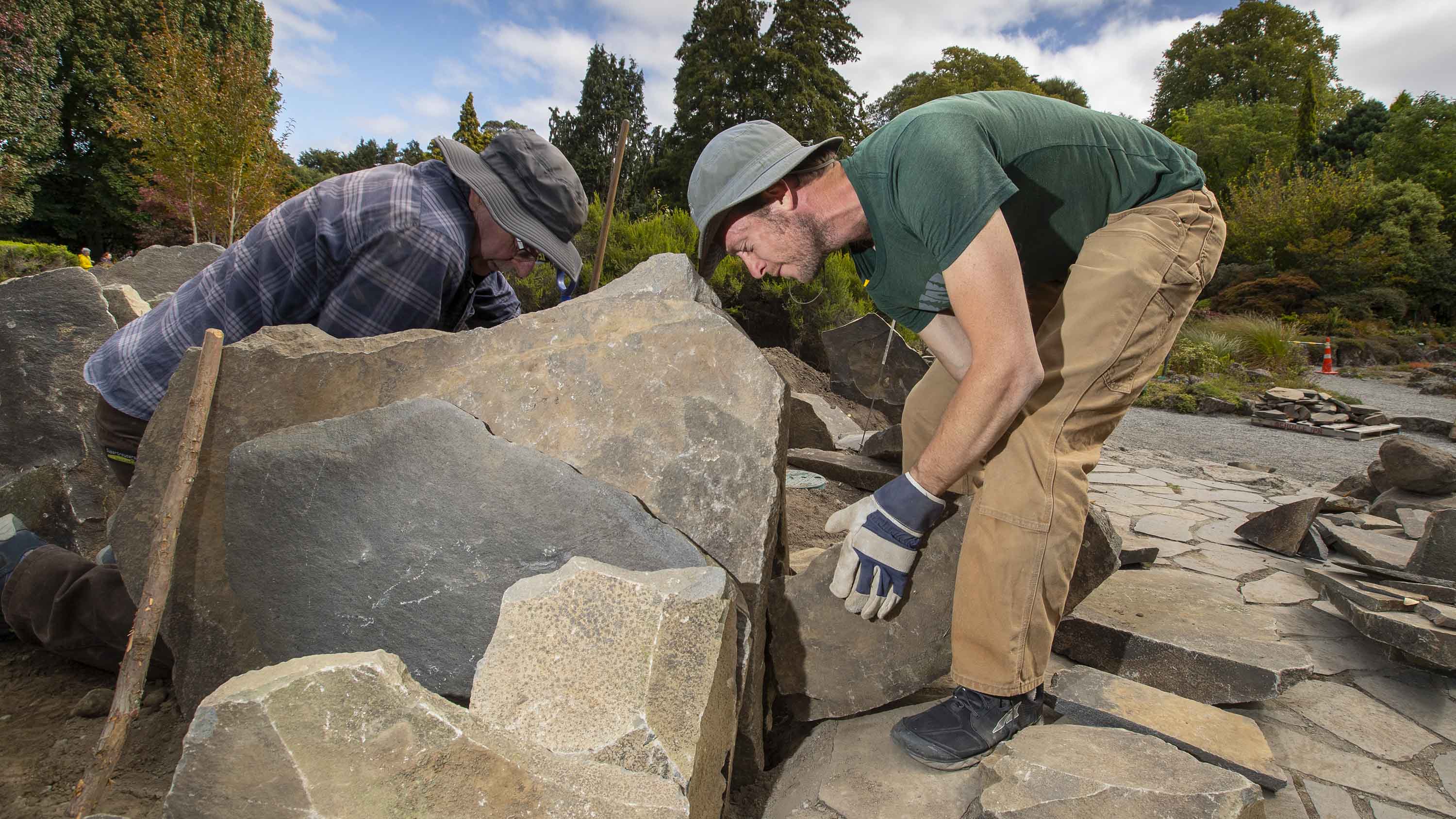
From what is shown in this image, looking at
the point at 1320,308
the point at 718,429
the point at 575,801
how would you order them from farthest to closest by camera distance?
the point at 1320,308 → the point at 718,429 → the point at 575,801

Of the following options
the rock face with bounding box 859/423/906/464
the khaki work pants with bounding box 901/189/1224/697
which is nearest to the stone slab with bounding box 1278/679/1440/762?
the khaki work pants with bounding box 901/189/1224/697

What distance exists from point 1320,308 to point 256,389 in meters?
20.2

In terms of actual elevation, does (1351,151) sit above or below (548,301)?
above

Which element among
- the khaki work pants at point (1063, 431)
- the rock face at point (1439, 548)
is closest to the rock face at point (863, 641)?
the khaki work pants at point (1063, 431)

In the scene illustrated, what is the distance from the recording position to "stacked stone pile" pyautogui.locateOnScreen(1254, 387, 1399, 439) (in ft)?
26.6

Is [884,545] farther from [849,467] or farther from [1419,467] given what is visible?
[1419,467]

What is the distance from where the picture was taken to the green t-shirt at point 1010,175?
1.60 m

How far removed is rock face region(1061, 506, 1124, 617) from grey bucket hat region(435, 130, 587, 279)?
179 cm

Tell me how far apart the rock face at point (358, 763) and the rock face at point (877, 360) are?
4446 millimetres

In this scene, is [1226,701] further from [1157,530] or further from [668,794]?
[1157,530]

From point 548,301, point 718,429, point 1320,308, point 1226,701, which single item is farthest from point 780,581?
point 1320,308

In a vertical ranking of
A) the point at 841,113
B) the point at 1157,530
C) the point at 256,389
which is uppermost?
the point at 841,113

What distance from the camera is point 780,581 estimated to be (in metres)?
1.98

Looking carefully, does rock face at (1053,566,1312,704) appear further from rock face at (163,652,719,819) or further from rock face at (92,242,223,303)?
rock face at (92,242,223,303)
